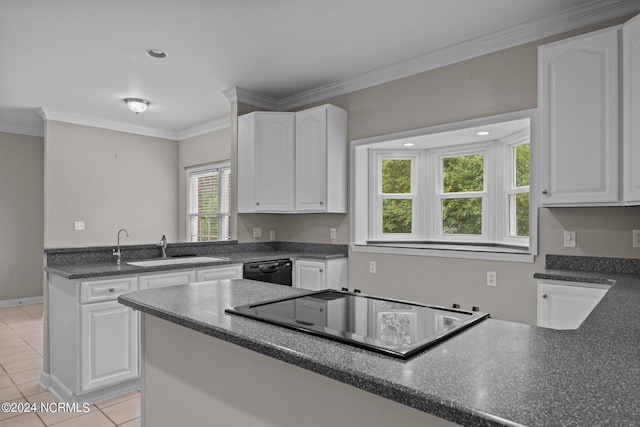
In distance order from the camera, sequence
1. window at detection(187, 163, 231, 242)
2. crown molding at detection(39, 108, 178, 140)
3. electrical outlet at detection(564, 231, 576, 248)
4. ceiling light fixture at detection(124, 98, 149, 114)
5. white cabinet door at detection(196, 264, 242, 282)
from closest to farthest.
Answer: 1. electrical outlet at detection(564, 231, 576, 248)
2. white cabinet door at detection(196, 264, 242, 282)
3. ceiling light fixture at detection(124, 98, 149, 114)
4. crown molding at detection(39, 108, 178, 140)
5. window at detection(187, 163, 231, 242)

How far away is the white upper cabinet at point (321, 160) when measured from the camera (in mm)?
3887

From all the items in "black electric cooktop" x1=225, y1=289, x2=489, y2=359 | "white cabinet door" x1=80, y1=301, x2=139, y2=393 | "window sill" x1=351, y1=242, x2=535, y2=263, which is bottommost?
"white cabinet door" x1=80, y1=301, x2=139, y2=393

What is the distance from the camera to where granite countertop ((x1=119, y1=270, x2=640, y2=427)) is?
69 centimetres

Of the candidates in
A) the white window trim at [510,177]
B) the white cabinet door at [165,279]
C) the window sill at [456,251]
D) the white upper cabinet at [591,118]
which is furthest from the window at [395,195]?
the white cabinet door at [165,279]

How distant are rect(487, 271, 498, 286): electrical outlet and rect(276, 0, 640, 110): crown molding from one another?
173 centimetres

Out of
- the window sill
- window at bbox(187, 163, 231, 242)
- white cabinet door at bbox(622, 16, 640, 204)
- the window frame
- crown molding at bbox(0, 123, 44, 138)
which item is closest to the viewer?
white cabinet door at bbox(622, 16, 640, 204)

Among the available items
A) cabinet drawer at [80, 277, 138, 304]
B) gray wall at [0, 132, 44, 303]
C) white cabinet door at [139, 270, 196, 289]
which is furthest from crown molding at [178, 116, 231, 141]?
cabinet drawer at [80, 277, 138, 304]

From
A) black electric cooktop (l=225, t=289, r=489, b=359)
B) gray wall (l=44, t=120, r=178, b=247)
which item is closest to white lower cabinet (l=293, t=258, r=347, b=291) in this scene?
black electric cooktop (l=225, t=289, r=489, b=359)

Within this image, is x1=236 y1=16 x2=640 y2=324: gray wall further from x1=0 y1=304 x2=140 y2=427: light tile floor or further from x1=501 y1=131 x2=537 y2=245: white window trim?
x1=0 y1=304 x2=140 y2=427: light tile floor

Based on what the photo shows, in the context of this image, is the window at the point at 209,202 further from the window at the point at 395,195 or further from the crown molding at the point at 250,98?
the window at the point at 395,195

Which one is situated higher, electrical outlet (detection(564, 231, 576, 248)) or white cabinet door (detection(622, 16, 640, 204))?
white cabinet door (detection(622, 16, 640, 204))

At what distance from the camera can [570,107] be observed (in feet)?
7.91

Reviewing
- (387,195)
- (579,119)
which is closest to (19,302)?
(387,195)

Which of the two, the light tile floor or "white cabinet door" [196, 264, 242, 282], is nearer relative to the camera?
the light tile floor
